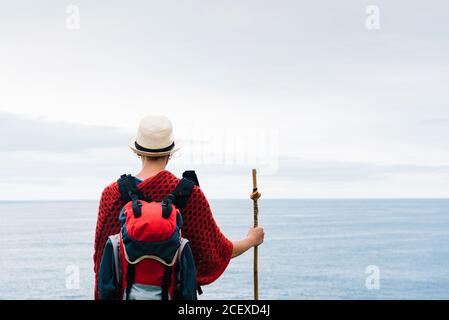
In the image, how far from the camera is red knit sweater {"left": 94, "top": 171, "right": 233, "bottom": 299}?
11.3 ft

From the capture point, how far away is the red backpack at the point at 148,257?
10.3 ft

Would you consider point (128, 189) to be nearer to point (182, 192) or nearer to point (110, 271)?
point (182, 192)

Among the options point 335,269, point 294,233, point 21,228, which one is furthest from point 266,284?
point 21,228

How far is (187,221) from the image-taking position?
353 centimetres

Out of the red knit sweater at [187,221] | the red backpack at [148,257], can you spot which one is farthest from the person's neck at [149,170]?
the red backpack at [148,257]

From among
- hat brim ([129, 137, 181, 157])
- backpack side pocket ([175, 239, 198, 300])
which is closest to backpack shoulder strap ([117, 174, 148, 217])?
hat brim ([129, 137, 181, 157])

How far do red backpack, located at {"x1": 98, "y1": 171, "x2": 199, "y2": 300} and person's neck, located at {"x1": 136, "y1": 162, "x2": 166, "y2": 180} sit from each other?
17cm

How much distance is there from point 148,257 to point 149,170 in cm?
59

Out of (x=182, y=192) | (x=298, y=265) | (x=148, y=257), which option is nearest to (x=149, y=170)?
(x=182, y=192)

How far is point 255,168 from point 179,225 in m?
1.19

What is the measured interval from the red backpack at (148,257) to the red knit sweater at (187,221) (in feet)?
0.33

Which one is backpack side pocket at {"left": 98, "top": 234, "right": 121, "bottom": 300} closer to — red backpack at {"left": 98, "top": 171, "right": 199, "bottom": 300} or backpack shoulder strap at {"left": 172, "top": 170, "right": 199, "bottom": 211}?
red backpack at {"left": 98, "top": 171, "right": 199, "bottom": 300}

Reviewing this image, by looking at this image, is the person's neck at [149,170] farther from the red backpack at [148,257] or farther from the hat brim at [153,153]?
the red backpack at [148,257]
